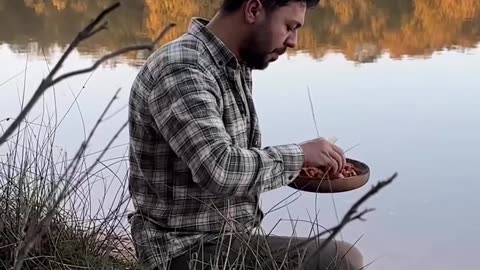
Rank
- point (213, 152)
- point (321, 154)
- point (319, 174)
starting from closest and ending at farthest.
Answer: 1. point (213, 152)
2. point (321, 154)
3. point (319, 174)

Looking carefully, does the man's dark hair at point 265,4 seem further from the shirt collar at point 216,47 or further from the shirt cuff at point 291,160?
the shirt cuff at point 291,160

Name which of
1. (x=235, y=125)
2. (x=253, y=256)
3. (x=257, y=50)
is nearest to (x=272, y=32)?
(x=257, y=50)

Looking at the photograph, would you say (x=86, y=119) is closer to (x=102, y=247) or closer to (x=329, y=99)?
(x=329, y=99)

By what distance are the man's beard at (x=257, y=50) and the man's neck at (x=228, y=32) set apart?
0.6 inches

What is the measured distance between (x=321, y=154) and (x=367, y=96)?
3497 millimetres

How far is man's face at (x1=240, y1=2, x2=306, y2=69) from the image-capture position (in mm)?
1406

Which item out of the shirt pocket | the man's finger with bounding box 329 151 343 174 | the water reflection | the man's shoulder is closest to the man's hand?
the man's finger with bounding box 329 151 343 174

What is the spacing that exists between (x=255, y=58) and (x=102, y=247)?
550mm

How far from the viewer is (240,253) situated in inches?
50.5

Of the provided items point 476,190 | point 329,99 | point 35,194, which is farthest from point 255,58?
point 329,99

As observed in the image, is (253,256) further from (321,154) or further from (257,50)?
(257,50)

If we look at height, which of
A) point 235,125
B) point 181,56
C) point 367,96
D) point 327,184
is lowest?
point 367,96

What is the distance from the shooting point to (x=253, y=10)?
1.40 metres

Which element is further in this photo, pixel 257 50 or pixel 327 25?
pixel 327 25
